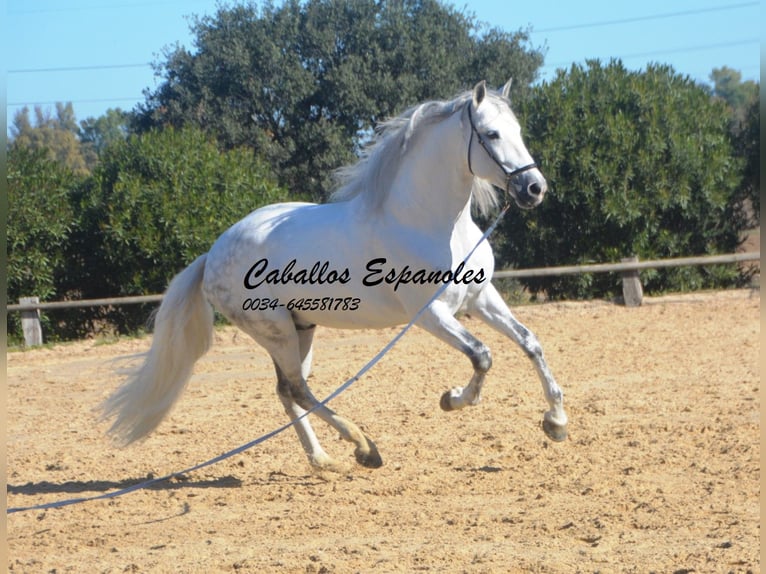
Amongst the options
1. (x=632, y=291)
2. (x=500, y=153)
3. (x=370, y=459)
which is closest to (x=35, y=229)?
(x=632, y=291)

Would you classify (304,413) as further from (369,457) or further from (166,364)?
(166,364)

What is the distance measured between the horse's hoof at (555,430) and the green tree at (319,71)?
15030 mm

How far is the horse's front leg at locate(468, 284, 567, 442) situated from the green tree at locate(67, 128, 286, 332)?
315 inches

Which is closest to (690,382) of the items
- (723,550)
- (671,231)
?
(723,550)

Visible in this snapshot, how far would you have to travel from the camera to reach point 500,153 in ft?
15.5

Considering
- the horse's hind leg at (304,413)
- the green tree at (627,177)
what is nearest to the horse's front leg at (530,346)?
the horse's hind leg at (304,413)

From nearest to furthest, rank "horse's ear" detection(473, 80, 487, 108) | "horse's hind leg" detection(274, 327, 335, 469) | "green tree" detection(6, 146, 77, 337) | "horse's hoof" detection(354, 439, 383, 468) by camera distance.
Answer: "horse's ear" detection(473, 80, 487, 108) → "horse's hoof" detection(354, 439, 383, 468) → "horse's hind leg" detection(274, 327, 335, 469) → "green tree" detection(6, 146, 77, 337)

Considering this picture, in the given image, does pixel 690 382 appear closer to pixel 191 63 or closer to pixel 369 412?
pixel 369 412

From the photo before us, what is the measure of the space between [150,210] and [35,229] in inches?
61.8

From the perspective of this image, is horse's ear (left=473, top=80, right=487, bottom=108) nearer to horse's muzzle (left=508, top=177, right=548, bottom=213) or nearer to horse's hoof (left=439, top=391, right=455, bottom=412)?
horse's muzzle (left=508, top=177, right=548, bottom=213)

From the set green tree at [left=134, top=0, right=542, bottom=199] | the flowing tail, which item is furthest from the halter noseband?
green tree at [left=134, top=0, right=542, bottom=199]

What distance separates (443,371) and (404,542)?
4518mm

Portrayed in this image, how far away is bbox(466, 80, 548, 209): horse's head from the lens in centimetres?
462

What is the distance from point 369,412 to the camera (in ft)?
23.2
